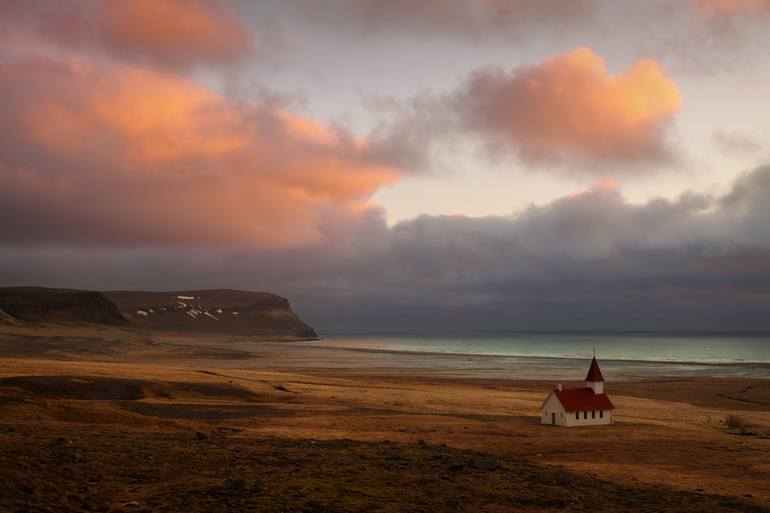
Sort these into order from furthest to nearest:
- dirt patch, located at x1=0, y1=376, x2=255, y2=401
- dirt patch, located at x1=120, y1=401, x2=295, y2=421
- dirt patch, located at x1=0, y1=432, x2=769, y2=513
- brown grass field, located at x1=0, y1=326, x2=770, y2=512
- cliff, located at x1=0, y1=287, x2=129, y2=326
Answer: cliff, located at x1=0, y1=287, x2=129, y2=326, dirt patch, located at x1=0, y1=376, x2=255, y2=401, dirt patch, located at x1=120, y1=401, x2=295, y2=421, brown grass field, located at x1=0, y1=326, x2=770, y2=512, dirt patch, located at x1=0, y1=432, x2=769, y2=513

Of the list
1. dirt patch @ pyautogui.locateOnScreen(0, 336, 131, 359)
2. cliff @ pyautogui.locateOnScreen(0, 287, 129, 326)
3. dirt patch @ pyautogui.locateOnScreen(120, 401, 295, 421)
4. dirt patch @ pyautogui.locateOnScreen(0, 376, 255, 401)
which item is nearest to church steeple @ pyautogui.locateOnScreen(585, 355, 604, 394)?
dirt patch @ pyautogui.locateOnScreen(120, 401, 295, 421)

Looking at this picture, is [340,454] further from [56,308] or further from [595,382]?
[56,308]

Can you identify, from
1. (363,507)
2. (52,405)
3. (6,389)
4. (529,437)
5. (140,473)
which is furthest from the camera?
(6,389)

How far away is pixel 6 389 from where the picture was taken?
36.4 m

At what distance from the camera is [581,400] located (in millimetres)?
39375

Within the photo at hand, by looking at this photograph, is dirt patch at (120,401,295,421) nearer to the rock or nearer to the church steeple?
the rock

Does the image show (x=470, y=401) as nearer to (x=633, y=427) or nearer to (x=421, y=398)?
(x=421, y=398)

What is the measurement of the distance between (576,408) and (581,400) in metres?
0.97

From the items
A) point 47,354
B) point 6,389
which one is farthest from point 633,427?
point 47,354

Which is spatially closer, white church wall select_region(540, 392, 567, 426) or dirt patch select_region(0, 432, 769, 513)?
dirt patch select_region(0, 432, 769, 513)

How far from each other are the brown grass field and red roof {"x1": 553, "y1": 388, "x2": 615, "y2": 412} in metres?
1.51

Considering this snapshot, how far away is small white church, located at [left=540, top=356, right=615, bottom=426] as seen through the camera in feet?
126

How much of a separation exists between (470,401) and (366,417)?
14945mm

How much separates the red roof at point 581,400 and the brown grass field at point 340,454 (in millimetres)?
1507
